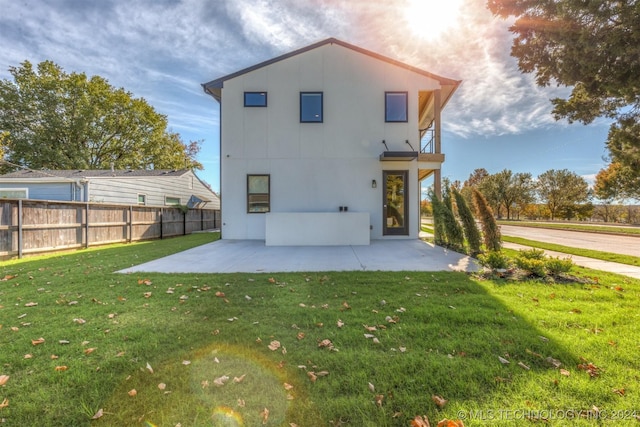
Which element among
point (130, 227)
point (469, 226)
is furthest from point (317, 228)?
point (130, 227)

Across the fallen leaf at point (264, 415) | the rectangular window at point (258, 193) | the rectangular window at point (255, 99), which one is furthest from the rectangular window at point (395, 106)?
the fallen leaf at point (264, 415)

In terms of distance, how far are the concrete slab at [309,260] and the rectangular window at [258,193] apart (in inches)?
83.5

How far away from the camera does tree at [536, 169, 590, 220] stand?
29.4 m

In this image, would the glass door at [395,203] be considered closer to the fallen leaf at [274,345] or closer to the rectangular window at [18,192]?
the fallen leaf at [274,345]

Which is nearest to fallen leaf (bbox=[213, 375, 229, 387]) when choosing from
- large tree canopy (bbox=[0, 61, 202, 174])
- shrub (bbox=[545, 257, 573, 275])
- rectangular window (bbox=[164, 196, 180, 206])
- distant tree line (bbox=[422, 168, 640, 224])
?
shrub (bbox=[545, 257, 573, 275])

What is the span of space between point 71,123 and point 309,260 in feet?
87.1

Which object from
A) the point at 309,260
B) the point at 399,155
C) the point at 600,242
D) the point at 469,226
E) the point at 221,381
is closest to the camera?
the point at 221,381

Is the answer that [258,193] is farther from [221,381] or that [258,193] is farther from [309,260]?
[221,381]

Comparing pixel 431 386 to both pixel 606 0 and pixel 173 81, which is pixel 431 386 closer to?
pixel 606 0

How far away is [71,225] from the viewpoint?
8633 mm

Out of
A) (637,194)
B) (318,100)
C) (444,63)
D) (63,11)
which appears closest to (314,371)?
(318,100)

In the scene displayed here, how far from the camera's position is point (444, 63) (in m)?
10.7

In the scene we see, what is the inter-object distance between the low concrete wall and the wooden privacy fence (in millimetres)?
6145

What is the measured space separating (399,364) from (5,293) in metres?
5.50
